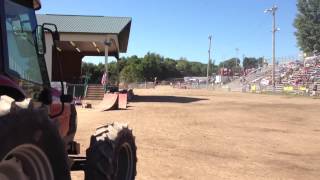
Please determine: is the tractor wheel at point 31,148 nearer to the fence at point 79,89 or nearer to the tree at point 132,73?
the fence at point 79,89

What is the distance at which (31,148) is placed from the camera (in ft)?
13.0

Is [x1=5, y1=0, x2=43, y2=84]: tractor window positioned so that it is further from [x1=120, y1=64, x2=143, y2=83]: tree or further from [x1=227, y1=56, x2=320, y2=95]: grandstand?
[x1=120, y1=64, x2=143, y2=83]: tree

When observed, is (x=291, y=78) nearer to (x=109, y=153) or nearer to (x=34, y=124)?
(x=109, y=153)

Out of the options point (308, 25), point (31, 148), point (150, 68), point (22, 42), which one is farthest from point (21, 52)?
point (150, 68)

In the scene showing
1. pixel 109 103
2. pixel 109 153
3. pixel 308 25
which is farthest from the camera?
pixel 308 25

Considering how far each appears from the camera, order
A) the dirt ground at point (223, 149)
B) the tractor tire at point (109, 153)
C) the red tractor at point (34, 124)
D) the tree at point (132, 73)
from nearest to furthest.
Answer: the red tractor at point (34, 124) → the tractor tire at point (109, 153) → the dirt ground at point (223, 149) → the tree at point (132, 73)

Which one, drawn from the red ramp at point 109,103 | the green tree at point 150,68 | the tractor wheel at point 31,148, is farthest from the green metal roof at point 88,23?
the green tree at point 150,68

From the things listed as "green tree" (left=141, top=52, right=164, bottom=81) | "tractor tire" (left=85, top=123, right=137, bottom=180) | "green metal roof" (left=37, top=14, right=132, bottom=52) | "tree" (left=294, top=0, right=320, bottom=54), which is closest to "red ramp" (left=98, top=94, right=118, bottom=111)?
"green metal roof" (left=37, top=14, right=132, bottom=52)

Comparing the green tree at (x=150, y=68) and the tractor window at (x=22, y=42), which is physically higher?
the green tree at (x=150, y=68)

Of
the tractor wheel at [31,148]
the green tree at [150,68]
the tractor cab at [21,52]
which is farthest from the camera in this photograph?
the green tree at [150,68]

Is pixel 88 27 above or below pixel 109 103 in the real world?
above

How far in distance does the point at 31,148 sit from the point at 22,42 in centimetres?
151

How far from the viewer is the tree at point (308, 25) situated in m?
105

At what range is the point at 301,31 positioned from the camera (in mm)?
107750
